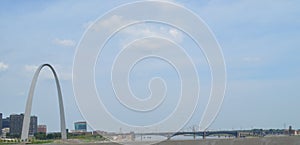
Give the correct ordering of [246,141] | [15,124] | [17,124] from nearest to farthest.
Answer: [246,141]
[17,124]
[15,124]

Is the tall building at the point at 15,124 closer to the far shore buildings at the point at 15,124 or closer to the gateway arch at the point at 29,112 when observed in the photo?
the far shore buildings at the point at 15,124

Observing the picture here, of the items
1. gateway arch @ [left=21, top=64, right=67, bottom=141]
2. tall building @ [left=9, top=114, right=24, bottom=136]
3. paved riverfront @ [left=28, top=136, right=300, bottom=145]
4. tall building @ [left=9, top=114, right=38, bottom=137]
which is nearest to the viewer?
paved riverfront @ [left=28, top=136, right=300, bottom=145]

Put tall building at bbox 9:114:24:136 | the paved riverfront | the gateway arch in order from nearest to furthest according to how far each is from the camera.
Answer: the paved riverfront
the gateway arch
tall building at bbox 9:114:24:136

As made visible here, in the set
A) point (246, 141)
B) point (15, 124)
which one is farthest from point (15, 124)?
point (246, 141)

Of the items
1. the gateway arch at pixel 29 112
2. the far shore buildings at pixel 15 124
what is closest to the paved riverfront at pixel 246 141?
the gateway arch at pixel 29 112

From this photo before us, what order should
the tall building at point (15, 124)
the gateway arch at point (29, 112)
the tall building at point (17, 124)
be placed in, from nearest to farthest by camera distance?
the gateway arch at point (29, 112) < the tall building at point (17, 124) < the tall building at point (15, 124)

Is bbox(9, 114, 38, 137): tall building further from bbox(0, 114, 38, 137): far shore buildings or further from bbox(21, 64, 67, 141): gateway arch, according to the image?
bbox(21, 64, 67, 141): gateway arch

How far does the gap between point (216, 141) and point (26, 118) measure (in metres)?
17.7

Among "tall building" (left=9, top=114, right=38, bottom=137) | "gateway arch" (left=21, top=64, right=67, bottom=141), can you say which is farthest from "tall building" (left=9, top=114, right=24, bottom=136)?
"gateway arch" (left=21, top=64, right=67, bottom=141)

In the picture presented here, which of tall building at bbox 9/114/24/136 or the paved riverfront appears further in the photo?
tall building at bbox 9/114/24/136

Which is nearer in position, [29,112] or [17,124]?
[29,112]

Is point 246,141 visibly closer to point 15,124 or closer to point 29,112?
point 29,112

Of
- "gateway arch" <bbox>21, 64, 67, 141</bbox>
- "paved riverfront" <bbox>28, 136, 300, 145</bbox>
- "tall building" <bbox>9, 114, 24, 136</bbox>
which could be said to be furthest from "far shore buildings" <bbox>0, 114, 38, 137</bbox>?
"paved riverfront" <bbox>28, 136, 300, 145</bbox>

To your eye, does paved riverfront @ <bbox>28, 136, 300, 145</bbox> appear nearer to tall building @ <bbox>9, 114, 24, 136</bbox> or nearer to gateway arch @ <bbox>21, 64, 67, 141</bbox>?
gateway arch @ <bbox>21, 64, 67, 141</bbox>
